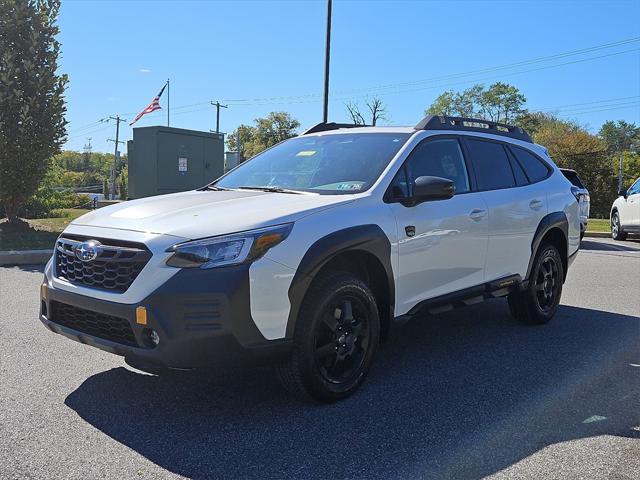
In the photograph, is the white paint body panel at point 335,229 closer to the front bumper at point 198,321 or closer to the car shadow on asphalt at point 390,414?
the front bumper at point 198,321

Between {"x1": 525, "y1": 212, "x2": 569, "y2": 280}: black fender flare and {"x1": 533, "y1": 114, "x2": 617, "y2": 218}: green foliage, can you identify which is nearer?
{"x1": 525, "y1": 212, "x2": 569, "y2": 280}: black fender flare

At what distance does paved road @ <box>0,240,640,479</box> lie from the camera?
295 cm

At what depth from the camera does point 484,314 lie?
6477 mm

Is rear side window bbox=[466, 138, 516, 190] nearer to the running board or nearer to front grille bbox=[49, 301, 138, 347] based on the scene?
the running board

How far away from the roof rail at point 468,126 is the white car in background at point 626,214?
1067cm

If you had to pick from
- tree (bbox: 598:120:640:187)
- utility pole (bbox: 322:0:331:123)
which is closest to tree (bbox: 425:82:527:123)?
tree (bbox: 598:120:640:187)

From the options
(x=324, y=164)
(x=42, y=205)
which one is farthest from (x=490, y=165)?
(x=42, y=205)

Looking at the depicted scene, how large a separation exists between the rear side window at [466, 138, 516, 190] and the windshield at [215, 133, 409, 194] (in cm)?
87

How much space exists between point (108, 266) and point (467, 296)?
284cm

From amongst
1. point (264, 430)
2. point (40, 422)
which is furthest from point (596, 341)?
point (40, 422)

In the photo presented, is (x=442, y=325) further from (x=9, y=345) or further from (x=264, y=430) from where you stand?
(x=9, y=345)

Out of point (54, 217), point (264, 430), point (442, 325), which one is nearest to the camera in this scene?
point (264, 430)

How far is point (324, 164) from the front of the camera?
15.0 feet

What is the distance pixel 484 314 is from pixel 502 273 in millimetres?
1341
